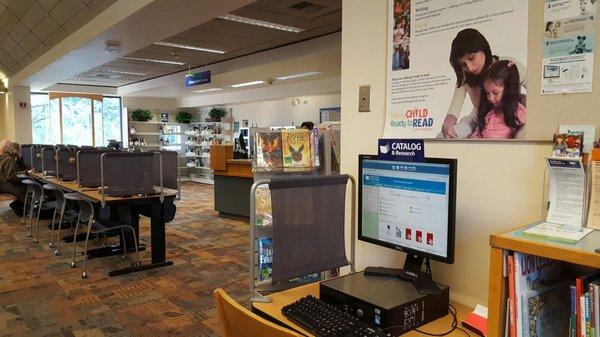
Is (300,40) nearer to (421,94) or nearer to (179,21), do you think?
(179,21)

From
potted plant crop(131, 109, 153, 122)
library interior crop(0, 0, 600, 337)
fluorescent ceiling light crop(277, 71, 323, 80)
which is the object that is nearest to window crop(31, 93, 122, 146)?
potted plant crop(131, 109, 153, 122)

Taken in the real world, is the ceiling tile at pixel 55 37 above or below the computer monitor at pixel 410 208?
above

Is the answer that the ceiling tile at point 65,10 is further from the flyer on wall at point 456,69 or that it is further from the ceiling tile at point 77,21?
the flyer on wall at point 456,69

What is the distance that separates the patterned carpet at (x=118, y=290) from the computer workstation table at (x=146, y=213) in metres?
0.12

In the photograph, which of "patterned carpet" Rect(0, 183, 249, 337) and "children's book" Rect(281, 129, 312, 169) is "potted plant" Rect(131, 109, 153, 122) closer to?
"patterned carpet" Rect(0, 183, 249, 337)

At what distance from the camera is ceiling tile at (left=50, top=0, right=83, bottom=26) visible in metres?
5.50

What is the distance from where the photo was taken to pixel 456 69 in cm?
157

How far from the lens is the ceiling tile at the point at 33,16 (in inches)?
246

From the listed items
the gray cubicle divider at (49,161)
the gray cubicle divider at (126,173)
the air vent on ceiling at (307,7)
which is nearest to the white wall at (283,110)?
the air vent on ceiling at (307,7)

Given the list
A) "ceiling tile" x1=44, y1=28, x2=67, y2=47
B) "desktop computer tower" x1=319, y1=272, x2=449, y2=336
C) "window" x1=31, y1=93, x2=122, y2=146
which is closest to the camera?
"desktop computer tower" x1=319, y1=272, x2=449, y2=336

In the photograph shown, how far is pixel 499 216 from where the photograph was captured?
4.93ft

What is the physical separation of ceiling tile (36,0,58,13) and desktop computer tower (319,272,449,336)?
598cm

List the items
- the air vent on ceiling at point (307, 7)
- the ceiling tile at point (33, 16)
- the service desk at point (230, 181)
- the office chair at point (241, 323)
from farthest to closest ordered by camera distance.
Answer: the service desk at point (230, 181) < the ceiling tile at point (33, 16) < the air vent on ceiling at point (307, 7) < the office chair at point (241, 323)

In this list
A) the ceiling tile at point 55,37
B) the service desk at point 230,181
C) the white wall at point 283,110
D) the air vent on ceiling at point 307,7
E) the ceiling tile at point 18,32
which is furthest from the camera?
the white wall at point 283,110
